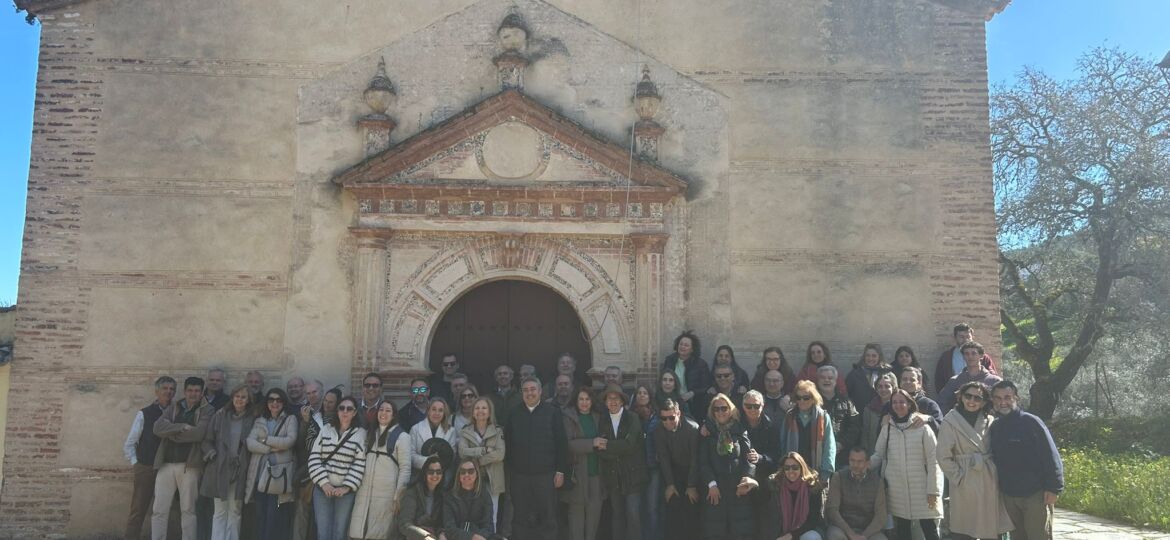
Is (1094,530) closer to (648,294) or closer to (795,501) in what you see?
(795,501)

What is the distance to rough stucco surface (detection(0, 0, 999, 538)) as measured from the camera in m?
9.28

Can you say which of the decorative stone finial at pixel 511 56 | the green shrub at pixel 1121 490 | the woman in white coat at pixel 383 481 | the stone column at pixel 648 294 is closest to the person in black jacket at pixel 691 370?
the stone column at pixel 648 294

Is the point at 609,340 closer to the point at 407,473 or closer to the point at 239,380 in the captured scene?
the point at 407,473

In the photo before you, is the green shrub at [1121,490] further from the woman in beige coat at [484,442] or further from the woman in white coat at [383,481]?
the woman in white coat at [383,481]

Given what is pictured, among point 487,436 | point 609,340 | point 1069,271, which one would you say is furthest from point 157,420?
point 1069,271

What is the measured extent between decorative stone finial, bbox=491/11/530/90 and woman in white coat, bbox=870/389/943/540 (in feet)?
16.9

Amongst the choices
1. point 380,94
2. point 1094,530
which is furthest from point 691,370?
point 1094,530

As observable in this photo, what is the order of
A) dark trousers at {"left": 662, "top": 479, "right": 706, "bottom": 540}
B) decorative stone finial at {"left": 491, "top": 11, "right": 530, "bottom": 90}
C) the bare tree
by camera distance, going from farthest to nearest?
the bare tree < decorative stone finial at {"left": 491, "top": 11, "right": 530, "bottom": 90} < dark trousers at {"left": 662, "top": 479, "right": 706, "bottom": 540}

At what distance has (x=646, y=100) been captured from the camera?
9.72m

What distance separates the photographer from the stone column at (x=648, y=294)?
9.27m

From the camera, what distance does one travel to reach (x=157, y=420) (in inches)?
316

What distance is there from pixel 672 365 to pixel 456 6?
469cm

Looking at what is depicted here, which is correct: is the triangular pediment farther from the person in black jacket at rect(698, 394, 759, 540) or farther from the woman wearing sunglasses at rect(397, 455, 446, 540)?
the woman wearing sunglasses at rect(397, 455, 446, 540)

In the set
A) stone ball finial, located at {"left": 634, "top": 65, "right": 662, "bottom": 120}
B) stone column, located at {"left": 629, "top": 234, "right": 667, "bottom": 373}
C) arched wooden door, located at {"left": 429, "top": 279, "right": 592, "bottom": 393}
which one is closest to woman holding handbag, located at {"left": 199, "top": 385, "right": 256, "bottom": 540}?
arched wooden door, located at {"left": 429, "top": 279, "right": 592, "bottom": 393}
